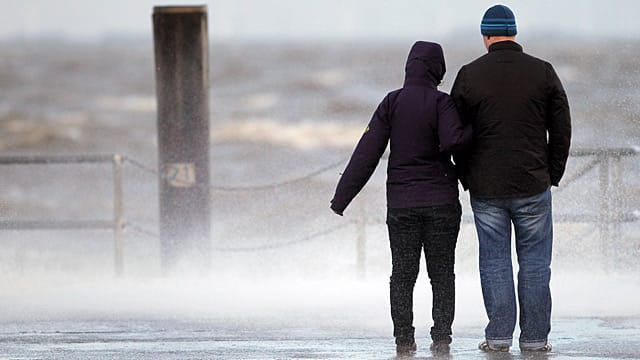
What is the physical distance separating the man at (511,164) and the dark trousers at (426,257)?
0.14m

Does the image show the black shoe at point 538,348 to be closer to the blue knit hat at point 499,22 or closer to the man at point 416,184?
the man at point 416,184

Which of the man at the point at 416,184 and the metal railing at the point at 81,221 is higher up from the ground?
the metal railing at the point at 81,221

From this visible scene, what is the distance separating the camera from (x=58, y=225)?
1063 cm

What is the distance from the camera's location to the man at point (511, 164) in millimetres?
5762

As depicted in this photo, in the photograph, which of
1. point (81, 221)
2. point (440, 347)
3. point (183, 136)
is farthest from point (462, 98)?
point (81, 221)

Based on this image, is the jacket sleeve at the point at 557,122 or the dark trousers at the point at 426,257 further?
the dark trousers at the point at 426,257

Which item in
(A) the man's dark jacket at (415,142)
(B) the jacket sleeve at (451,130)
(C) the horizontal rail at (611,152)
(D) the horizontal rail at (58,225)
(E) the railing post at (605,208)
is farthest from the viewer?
(D) the horizontal rail at (58,225)

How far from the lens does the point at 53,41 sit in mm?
38000

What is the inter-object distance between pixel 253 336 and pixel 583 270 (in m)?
4.37

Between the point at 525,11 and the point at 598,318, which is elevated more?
the point at 525,11

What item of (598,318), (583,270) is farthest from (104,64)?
(598,318)

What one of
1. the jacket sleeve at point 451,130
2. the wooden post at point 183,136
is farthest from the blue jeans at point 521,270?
the wooden post at point 183,136

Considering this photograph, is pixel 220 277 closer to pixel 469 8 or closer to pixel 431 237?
pixel 431 237

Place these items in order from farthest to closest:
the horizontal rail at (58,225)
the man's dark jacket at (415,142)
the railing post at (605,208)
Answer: the horizontal rail at (58,225) < the railing post at (605,208) < the man's dark jacket at (415,142)
